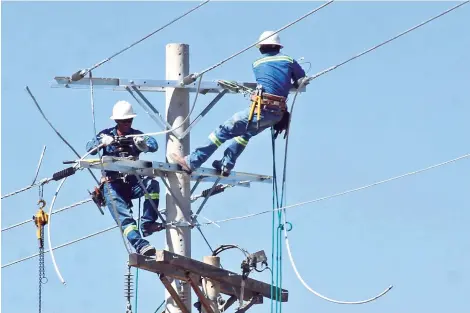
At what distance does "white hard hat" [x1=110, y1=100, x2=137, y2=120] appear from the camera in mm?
21000

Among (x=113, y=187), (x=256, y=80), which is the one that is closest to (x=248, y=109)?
(x=256, y=80)

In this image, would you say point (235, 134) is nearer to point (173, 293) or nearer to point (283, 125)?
point (283, 125)

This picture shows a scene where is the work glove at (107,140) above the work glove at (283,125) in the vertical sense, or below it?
below

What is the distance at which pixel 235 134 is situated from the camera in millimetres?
20766

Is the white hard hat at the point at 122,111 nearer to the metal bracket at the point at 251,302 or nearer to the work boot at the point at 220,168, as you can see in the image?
the work boot at the point at 220,168

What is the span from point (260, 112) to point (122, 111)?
60.0 inches

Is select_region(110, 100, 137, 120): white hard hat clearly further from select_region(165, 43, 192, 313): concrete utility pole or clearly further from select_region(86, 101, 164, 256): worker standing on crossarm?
select_region(165, 43, 192, 313): concrete utility pole

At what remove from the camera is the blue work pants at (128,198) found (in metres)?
20.9

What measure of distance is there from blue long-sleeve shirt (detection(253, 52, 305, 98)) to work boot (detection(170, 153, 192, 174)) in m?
1.16

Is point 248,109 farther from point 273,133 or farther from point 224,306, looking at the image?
point 224,306

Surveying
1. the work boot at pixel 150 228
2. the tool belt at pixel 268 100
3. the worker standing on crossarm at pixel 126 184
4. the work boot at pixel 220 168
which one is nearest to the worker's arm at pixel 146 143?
the worker standing on crossarm at pixel 126 184

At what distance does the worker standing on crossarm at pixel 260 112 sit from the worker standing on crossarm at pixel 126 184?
451mm

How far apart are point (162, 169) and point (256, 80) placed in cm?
141

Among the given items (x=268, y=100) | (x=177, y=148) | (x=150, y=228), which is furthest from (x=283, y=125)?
(x=150, y=228)
